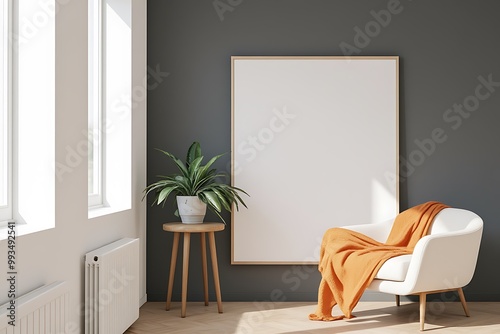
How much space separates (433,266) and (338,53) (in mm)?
2069

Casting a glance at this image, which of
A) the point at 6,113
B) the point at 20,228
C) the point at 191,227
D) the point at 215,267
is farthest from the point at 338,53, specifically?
the point at 20,228

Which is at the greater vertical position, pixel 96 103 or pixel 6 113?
pixel 96 103

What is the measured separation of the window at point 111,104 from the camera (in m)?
4.80

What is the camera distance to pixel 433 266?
15.1ft

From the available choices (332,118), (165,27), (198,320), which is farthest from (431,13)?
(198,320)

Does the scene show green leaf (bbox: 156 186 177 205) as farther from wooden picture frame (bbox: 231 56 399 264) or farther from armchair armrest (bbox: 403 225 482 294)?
armchair armrest (bbox: 403 225 482 294)

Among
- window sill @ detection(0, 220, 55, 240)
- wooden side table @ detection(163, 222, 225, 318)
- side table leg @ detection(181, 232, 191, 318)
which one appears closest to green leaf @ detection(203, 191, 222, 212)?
wooden side table @ detection(163, 222, 225, 318)

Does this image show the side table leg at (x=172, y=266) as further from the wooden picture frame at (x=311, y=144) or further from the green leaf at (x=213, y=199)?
the wooden picture frame at (x=311, y=144)

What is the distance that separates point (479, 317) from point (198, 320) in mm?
2126

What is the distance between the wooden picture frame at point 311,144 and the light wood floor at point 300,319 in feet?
1.94

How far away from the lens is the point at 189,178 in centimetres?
521

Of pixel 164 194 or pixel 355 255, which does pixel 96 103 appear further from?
pixel 355 255

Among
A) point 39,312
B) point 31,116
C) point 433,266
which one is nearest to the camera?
point 39,312

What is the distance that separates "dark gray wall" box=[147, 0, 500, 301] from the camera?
5.71 meters
